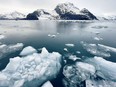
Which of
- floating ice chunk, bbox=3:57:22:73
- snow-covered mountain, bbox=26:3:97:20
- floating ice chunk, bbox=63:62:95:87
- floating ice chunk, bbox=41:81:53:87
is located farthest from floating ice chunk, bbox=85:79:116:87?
snow-covered mountain, bbox=26:3:97:20

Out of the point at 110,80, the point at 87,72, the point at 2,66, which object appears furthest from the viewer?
the point at 2,66

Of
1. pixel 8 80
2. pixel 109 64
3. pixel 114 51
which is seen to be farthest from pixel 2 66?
pixel 114 51

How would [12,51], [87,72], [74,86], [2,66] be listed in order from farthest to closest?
[12,51] → [2,66] → [87,72] → [74,86]

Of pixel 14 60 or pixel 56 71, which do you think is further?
pixel 14 60

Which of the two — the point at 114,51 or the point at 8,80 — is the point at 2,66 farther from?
the point at 114,51

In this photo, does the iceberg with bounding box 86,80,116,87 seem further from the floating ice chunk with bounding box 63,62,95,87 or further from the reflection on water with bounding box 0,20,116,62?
the reflection on water with bounding box 0,20,116,62

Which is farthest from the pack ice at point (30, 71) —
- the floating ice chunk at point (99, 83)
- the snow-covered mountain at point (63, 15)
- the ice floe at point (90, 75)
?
the snow-covered mountain at point (63, 15)

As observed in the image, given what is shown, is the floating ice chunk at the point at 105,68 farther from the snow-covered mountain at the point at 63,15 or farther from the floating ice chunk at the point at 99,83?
the snow-covered mountain at the point at 63,15
